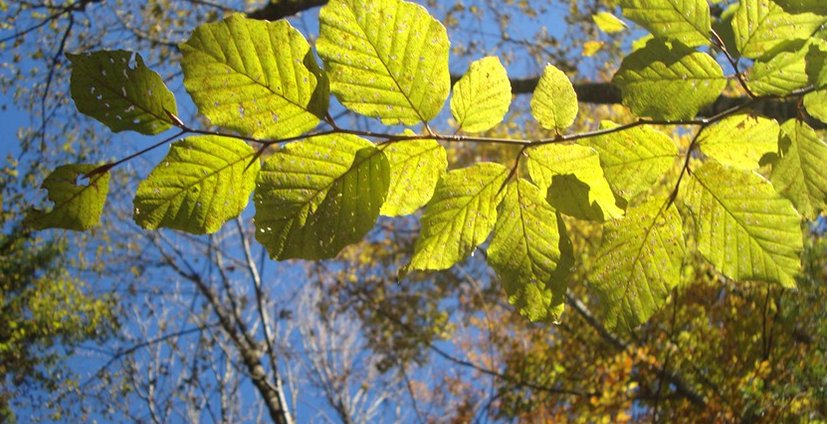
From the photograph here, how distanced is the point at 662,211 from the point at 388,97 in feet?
0.72

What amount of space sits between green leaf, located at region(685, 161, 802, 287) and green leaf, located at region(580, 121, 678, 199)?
3 centimetres

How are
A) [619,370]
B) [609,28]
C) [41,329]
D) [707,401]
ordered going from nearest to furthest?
1. [609,28]
2. [707,401]
3. [619,370]
4. [41,329]

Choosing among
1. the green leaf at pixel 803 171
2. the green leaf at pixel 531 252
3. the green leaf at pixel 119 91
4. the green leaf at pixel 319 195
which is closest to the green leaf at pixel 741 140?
the green leaf at pixel 803 171

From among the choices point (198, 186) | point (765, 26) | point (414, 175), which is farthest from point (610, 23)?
point (198, 186)

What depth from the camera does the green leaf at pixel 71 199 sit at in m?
0.37

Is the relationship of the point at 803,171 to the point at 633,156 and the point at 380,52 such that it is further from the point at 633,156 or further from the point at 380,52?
the point at 380,52

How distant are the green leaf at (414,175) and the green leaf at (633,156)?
112mm

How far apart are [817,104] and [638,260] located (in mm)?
157

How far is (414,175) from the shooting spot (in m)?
0.41

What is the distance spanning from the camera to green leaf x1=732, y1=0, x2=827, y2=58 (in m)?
0.40

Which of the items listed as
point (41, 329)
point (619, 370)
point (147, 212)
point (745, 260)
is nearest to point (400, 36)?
point (147, 212)

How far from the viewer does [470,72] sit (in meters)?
0.42

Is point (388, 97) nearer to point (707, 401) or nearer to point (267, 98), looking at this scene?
point (267, 98)

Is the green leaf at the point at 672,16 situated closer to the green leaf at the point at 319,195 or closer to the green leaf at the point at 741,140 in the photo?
the green leaf at the point at 741,140
